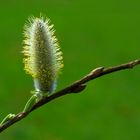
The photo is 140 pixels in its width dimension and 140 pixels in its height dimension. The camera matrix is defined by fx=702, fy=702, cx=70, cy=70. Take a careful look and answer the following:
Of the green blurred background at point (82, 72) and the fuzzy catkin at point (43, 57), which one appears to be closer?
the fuzzy catkin at point (43, 57)

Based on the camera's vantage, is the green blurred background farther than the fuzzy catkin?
Yes

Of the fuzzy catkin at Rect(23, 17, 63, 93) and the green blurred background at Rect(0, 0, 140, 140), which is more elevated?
the green blurred background at Rect(0, 0, 140, 140)

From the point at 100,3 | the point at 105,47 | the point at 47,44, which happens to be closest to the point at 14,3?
the point at 100,3

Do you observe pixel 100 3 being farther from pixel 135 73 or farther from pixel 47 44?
pixel 47 44

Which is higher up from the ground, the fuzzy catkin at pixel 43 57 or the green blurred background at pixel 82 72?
the green blurred background at pixel 82 72

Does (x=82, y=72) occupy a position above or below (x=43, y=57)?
above
